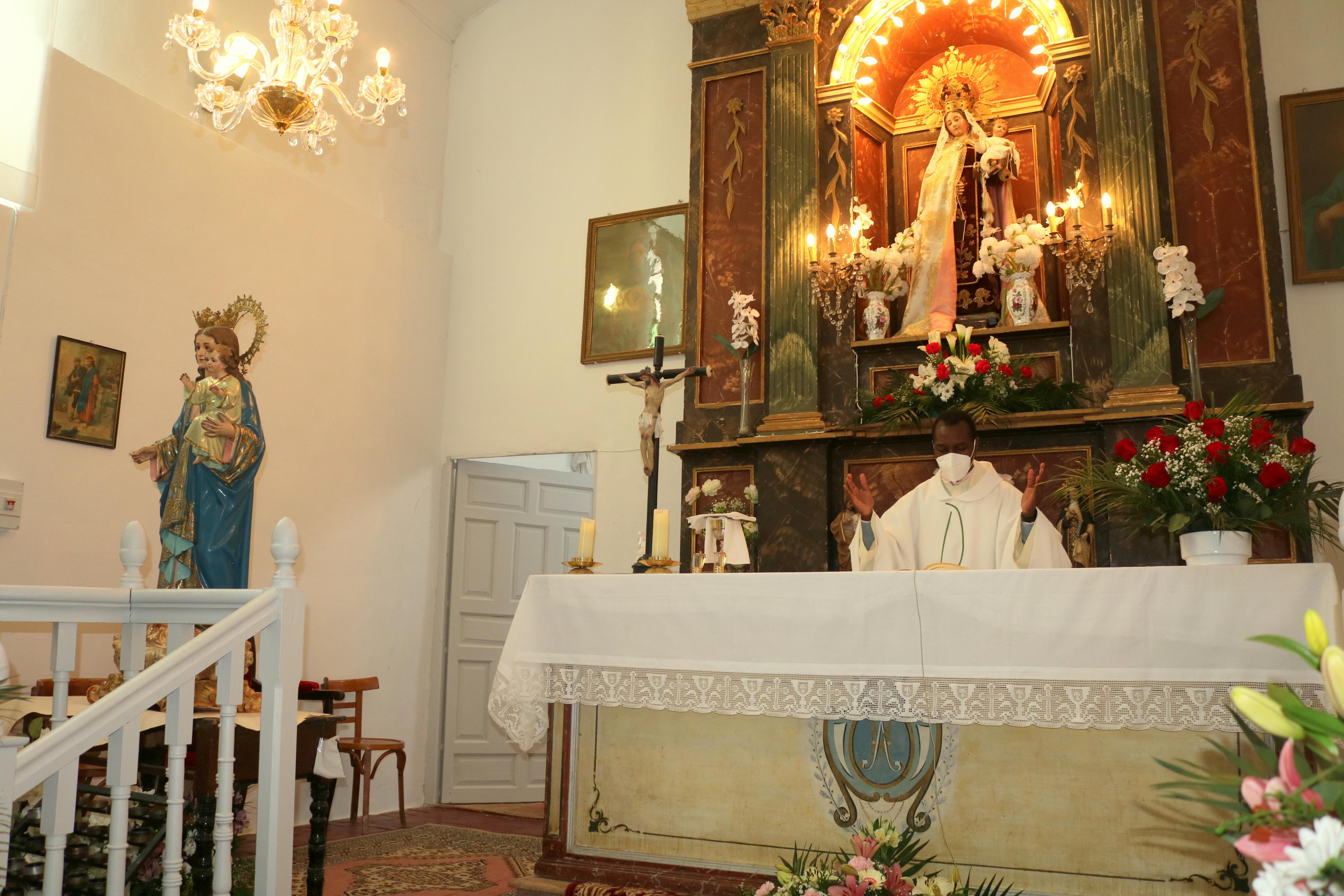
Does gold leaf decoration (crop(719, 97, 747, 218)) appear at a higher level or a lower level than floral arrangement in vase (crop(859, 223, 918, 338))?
higher

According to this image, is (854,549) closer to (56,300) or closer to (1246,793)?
(1246,793)

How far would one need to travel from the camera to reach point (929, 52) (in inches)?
309

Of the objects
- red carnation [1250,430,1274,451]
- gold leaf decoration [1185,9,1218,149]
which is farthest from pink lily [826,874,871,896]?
gold leaf decoration [1185,9,1218,149]

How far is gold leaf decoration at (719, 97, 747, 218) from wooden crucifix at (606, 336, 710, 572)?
2087mm

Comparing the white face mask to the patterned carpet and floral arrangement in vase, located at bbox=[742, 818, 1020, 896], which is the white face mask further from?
the patterned carpet

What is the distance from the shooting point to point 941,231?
23.5 ft

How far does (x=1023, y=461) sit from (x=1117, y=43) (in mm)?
2590

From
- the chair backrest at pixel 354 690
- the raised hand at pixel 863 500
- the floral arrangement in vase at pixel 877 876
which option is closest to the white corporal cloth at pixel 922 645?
the floral arrangement in vase at pixel 877 876

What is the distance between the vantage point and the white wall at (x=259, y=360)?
20.1ft

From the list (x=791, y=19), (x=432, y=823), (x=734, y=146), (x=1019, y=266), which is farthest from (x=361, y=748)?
(x=791, y=19)

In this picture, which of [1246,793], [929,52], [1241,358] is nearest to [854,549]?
[1241,358]

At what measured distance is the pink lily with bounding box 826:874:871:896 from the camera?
3.02 meters

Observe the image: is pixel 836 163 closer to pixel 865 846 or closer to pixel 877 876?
pixel 865 846

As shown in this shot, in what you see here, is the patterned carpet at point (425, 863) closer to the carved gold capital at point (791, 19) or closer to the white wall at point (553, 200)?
the white wall at point (553, 200)
